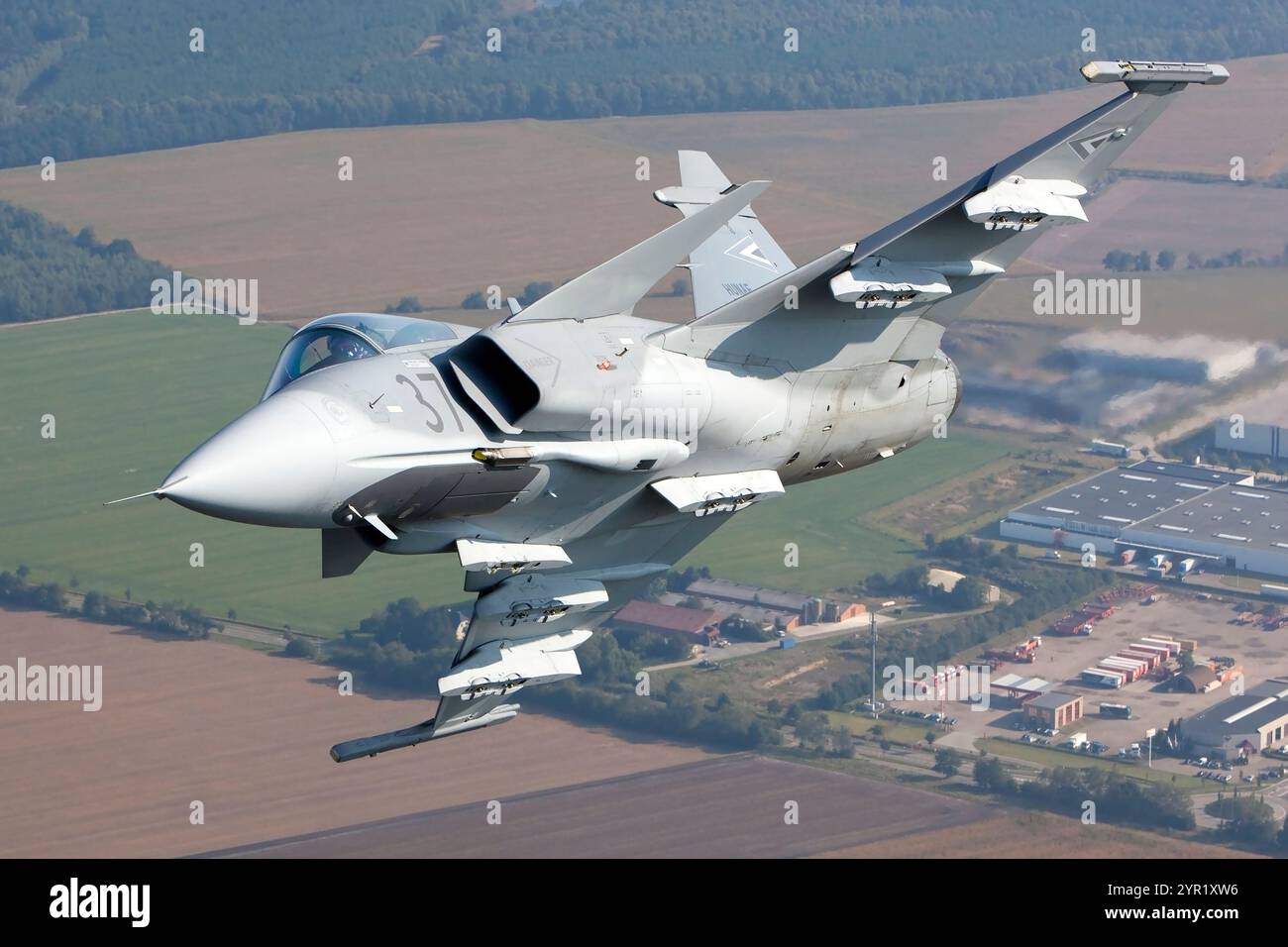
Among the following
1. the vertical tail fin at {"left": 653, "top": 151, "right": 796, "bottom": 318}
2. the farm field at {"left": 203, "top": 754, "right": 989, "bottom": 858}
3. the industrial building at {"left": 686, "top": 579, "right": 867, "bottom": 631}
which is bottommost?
the farm field at {"left": 203, "top": 754, "right": 989, "bottom": 858}

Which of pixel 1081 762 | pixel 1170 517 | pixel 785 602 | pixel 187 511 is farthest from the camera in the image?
pixel 1170 517

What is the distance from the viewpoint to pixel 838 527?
88500 millimetres

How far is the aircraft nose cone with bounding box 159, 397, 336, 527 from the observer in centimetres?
1855

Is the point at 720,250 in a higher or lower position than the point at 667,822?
higher

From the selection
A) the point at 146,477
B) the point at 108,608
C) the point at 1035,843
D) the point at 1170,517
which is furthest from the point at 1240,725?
the point at 146,477

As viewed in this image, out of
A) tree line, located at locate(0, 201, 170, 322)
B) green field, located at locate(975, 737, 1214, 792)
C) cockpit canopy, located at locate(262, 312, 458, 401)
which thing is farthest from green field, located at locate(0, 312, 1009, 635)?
cockpit canopy, located at locate(262, 312, 458, 401)

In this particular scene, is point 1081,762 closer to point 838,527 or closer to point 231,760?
point 838,527

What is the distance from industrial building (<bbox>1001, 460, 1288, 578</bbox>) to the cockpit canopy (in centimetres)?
7261

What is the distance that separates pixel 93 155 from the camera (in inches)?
5463

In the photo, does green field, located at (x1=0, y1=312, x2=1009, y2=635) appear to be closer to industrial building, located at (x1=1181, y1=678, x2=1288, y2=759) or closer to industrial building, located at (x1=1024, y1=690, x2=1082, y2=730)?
industrial building, located at (x1=1024, y1=690, x2=1082, y2=730)

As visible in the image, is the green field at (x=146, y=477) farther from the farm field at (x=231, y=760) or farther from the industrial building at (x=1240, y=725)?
the industrial building at (x=1240, y=725)

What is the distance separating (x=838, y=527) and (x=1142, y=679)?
1649 centimetres

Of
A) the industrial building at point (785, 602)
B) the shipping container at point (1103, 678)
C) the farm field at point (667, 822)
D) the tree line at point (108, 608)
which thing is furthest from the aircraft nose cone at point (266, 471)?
the industrial building at point (785, 602)

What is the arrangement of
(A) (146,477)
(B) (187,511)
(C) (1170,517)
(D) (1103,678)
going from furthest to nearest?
(C) (1170,517), (A) (146,477), (B) (187,511), (D) (1103,678)
